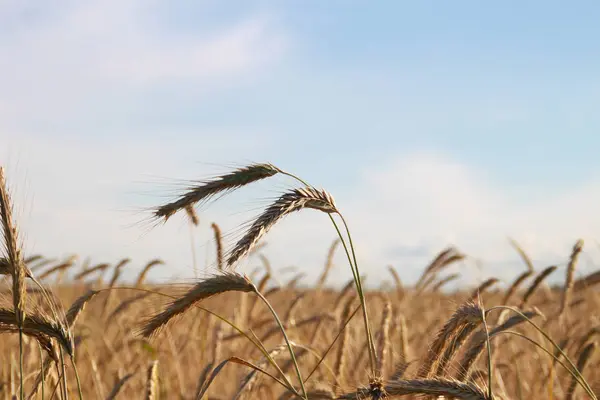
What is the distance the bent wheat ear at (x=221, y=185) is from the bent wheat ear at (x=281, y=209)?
5.0 inches

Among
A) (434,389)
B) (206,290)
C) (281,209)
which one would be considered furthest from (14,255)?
(434,389)

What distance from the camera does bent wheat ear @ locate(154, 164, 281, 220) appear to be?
2.51 metres

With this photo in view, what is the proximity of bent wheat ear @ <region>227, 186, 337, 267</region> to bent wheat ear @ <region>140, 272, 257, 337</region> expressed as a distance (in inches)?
5.9

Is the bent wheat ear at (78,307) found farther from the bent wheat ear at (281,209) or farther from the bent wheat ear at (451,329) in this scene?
the bent wheat ear at (451,329)


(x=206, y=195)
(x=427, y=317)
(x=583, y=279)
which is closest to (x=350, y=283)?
(x=583, y=279)

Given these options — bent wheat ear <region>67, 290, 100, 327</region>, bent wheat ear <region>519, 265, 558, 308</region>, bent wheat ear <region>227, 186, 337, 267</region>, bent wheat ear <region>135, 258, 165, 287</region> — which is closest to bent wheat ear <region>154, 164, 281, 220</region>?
bent wheat ear <region>227, 186, 337, 267</region>

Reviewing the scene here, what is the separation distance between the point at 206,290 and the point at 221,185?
0.36 meters

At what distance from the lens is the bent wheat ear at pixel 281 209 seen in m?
2.29

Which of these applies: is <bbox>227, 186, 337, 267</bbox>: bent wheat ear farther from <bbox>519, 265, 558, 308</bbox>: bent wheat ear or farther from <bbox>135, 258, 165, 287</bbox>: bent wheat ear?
<bbox>135, 258, 165, 287</bbox>: bent wheat ear

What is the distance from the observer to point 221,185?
2.53 m

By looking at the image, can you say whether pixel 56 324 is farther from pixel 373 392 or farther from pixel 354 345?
pixel 354 345

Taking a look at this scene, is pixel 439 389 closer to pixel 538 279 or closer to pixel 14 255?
pixel 14 255

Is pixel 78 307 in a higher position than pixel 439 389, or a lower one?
A: higher

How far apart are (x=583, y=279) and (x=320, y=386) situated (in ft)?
7.65
